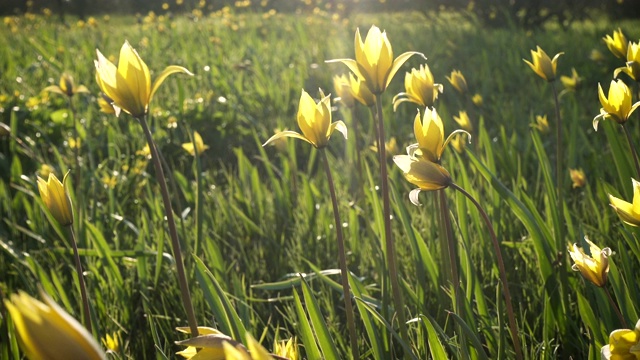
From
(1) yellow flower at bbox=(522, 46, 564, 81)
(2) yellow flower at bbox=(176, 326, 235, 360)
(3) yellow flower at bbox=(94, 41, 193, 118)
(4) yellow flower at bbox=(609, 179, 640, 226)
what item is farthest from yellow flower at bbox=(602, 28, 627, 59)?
(2) yellow flower at bbox=(176, 326, 235, 360)

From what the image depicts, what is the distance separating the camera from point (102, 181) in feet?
7.58

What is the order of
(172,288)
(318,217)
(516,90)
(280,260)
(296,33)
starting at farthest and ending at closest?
(296,33), (516,90), (318,217), (280,260), (172,288)

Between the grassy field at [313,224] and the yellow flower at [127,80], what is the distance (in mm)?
280

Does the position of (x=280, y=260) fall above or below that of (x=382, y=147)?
below

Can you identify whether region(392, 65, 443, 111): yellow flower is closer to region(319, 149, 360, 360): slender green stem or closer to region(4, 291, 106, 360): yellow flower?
region(319, 149, 360, 360): slender green stem

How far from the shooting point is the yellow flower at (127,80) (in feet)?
2.70

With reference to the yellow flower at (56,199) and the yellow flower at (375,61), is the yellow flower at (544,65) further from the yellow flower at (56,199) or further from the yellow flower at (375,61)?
the yellow flower at (56,199)

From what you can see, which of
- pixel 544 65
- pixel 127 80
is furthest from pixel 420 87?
pixel 127 80

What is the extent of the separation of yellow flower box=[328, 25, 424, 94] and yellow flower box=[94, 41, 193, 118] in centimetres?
28

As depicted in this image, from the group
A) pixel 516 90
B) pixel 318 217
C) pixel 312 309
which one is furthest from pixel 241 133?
pixel 312 309

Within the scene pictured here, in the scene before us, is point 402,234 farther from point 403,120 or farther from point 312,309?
point 403,120

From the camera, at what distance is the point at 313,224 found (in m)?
1.84

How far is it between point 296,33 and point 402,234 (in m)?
5.23

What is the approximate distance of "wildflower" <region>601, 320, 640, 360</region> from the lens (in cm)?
64
